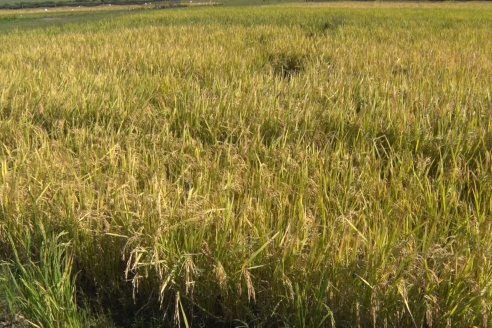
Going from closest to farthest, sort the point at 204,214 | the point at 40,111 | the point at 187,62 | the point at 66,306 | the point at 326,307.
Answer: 1. the point at 326,307
2. the point at 66,306
3. the point at 204,214
4. the point at 40,111
5. the point at 187,62

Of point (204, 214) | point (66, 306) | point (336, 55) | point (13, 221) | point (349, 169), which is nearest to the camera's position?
point (66, 306)

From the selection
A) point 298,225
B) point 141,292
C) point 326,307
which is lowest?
point 141,292

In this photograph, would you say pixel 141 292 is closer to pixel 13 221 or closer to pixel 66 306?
pixel 66 306

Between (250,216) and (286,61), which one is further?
(286,61)

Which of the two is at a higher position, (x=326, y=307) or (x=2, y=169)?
(x=2, y=169)

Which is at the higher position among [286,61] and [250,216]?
[286,61]

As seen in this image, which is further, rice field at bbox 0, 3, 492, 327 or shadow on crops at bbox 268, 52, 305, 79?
shadow on crops at bbox 268, 52, 305, 79

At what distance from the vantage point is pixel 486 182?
1.97m

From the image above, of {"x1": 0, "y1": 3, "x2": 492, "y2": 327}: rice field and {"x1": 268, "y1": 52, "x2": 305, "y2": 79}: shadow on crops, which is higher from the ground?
{"x1": 268, "y1": 52, "x2": 305, "y2": 79}: shadow on crops

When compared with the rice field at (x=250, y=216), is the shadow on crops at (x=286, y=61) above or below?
above

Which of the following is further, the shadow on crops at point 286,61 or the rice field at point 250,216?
the shadow on crops at point 286,61

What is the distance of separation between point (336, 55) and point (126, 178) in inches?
168

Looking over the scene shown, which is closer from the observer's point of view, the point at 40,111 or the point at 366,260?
the point at 366,260

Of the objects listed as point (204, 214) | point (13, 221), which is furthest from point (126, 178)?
point (204, 214)
